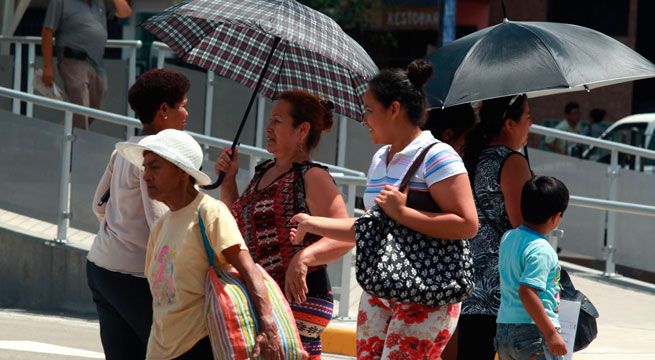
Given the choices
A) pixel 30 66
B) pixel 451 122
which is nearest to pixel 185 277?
pixel 451 122

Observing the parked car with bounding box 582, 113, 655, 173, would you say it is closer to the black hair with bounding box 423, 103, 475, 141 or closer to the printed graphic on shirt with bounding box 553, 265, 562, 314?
the black hair with bounding box 423, 103, 475, 141

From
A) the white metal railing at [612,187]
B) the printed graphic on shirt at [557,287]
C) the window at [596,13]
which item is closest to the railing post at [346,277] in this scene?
the white metal railing at [612,187]

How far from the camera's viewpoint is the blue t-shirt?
5.19 metres

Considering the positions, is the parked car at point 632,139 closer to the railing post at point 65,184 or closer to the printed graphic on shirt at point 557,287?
the railing post at point 65,184

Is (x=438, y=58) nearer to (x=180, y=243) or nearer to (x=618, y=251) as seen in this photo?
(x=180, y=243)

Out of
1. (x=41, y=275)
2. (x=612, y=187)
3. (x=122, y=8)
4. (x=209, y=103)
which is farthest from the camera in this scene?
(x=209, y=103)

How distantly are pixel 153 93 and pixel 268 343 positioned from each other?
1660 millimetres

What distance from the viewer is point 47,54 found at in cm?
1269

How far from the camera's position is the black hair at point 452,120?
5781mm

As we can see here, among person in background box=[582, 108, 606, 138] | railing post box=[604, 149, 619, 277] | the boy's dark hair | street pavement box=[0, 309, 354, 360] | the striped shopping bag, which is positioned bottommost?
street pavement box=[0, 309, 354, 360]

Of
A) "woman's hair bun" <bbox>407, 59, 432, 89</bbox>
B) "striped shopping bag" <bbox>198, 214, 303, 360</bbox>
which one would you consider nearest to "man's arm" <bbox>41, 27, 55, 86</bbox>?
"woman's hair bun" <bbox>407, 59, 432, 89</bbox>

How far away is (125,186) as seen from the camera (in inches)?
211

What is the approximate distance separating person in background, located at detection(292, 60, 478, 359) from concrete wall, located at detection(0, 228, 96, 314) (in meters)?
5.83

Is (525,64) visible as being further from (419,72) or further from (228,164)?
(228,164)
